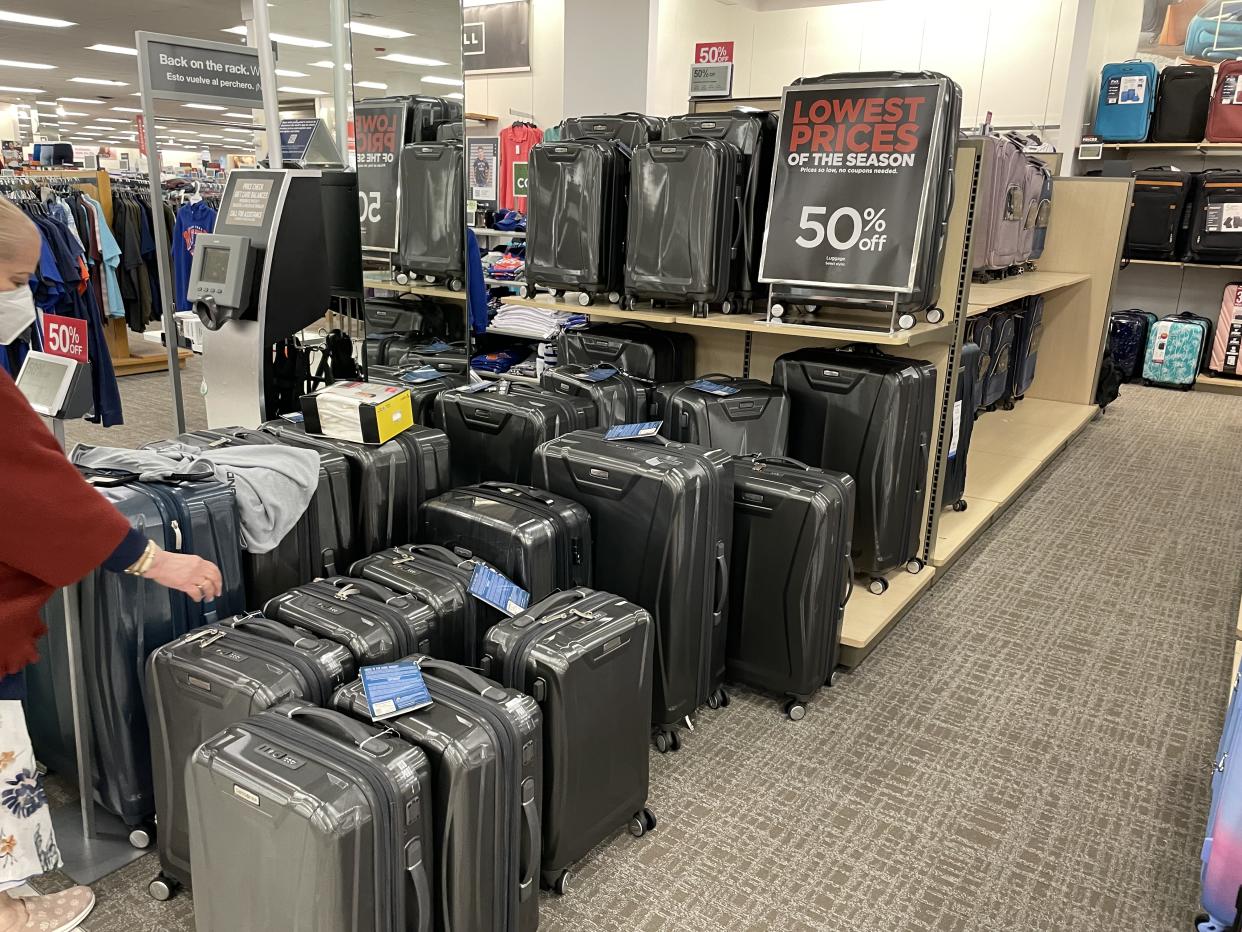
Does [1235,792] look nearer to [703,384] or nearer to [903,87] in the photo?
[703,384]

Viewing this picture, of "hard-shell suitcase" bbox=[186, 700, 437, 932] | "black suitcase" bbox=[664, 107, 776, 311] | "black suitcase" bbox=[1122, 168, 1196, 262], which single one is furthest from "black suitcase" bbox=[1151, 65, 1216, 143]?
"hard-shell suitcase" bbox=[186, 700, 437, 932]

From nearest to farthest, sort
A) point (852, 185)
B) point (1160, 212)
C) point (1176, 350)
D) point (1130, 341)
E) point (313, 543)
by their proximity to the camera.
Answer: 1. point (313, 543)
2. point (852, 185)
3. point (1160, 212)
4. point (1176, 350)
5. point (1130, 341)

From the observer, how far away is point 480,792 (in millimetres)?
1594

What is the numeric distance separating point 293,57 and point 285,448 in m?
4.91

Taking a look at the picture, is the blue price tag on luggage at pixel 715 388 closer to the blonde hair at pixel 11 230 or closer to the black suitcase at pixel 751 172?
the black suitcase at pixel 751 172

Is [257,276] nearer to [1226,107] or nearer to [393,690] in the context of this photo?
[393,690]

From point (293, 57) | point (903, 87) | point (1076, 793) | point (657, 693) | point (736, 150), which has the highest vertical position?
Result: point (293, 57)

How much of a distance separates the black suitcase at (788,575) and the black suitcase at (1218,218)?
661 cm

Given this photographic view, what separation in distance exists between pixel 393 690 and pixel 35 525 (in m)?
0.65

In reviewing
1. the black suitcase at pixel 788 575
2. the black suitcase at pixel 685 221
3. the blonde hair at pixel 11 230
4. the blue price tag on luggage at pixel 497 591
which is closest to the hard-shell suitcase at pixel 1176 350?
the black suitcase at pixel 685 221

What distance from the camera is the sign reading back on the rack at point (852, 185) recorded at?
284cm

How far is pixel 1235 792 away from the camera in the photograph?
1.75m

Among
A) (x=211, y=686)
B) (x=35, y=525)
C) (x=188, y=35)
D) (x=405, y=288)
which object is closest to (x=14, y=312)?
(x=35, y=525)

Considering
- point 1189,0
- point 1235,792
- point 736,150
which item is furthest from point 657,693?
point 1189,0
